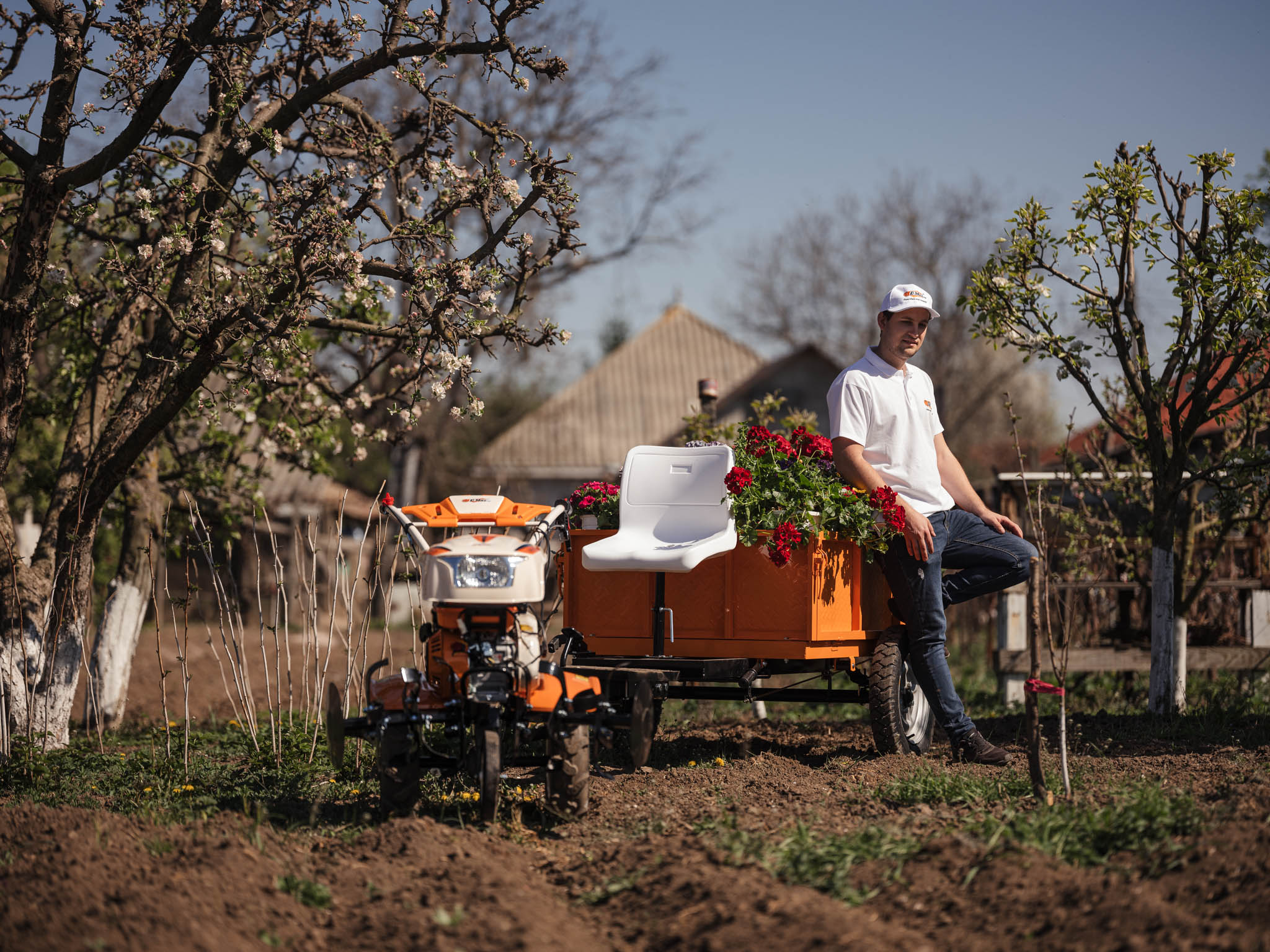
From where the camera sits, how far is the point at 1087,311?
7289mm

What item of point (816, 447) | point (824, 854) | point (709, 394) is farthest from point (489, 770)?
point (709, 394)

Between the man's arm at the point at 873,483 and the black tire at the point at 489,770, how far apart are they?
7.44 feet

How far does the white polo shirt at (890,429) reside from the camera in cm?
578

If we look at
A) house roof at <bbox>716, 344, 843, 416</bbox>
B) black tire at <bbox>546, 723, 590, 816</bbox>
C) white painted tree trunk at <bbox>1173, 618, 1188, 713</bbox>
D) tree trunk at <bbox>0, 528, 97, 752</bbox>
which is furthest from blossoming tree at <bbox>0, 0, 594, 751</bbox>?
house roof at <bbox>716, 344, 843, 416</bbox>

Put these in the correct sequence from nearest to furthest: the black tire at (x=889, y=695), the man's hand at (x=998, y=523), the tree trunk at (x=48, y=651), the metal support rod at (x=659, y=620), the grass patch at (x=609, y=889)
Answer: the grass patch at (x=609, y=889) → the metal support rod at (x=659, y=620) → the black tire at (x=889, y=695) → the man's hand at (x=998, y=523) → the tree trunk at (x=48, y=651)

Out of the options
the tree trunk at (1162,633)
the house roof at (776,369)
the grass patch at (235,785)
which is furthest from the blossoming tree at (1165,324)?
the house roof at (776,369)

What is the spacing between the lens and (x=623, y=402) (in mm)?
35125

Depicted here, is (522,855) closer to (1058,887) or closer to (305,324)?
(1058,887)

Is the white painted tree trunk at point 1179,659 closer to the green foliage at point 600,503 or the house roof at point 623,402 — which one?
the green foliage at point 600,503

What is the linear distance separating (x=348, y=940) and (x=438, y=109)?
18.1 ft

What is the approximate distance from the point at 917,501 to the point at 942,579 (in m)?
0.52

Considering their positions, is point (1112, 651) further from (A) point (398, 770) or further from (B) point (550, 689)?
(A) point (398, 770)

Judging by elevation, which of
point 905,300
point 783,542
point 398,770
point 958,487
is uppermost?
point 905,300

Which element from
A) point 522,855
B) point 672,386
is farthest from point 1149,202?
point 672,386
